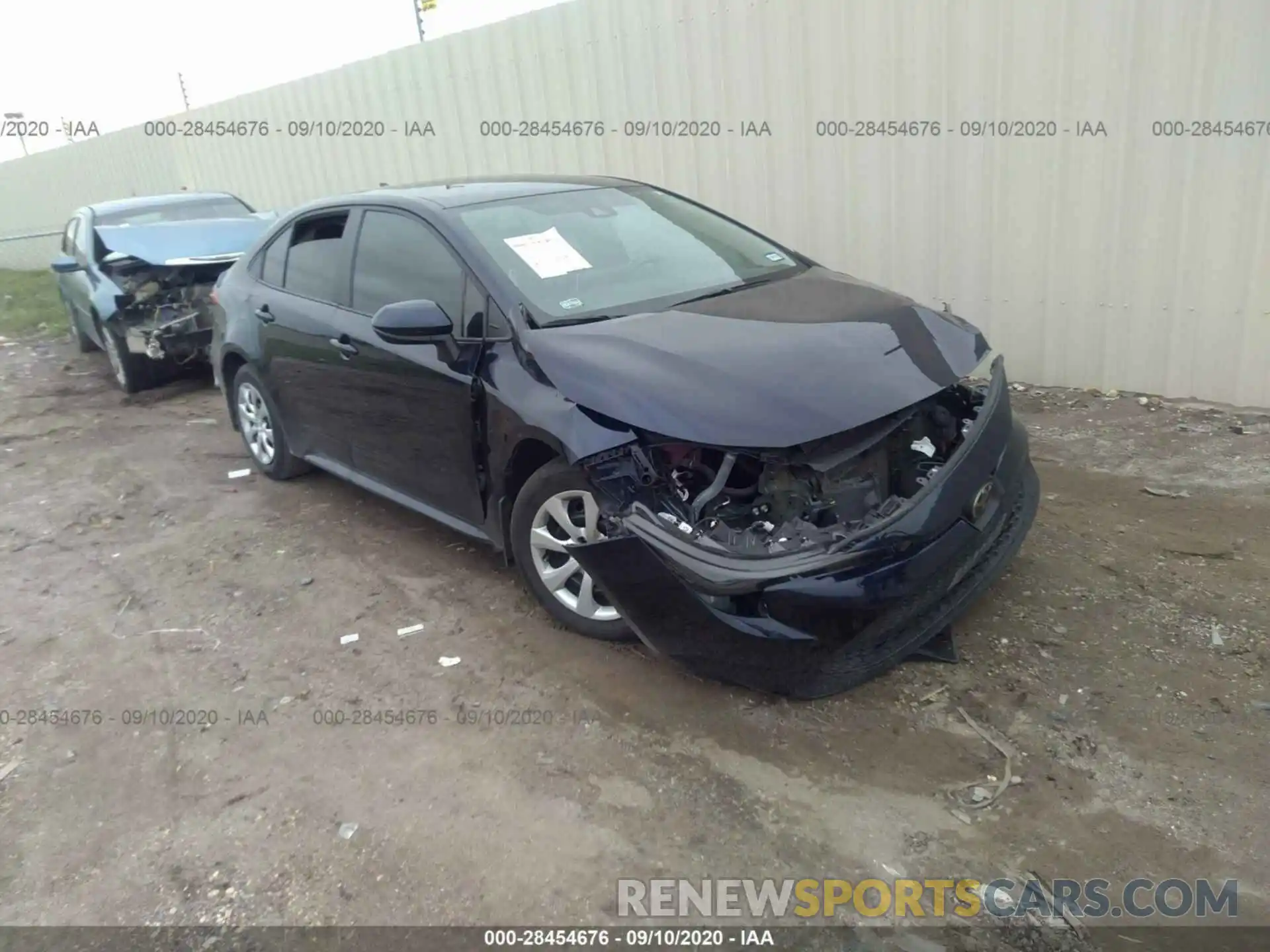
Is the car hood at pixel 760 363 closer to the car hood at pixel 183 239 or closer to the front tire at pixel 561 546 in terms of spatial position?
the front tire at pixel 561 546

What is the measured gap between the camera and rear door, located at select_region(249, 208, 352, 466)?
15.7 feet

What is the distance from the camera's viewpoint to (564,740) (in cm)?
329

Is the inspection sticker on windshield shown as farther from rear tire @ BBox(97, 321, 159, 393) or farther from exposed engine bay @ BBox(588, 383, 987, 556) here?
rear tire @ BBox(97, 321, 159, 393)

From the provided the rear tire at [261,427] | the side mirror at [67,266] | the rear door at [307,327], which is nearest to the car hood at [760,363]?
the rear door at [307,327]

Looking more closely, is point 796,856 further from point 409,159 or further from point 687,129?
point 409,159

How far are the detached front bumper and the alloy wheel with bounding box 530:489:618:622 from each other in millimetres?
281

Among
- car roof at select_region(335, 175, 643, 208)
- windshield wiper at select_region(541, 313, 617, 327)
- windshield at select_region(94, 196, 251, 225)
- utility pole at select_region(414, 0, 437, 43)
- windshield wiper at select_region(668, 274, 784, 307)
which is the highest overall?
utility pole at select_region(414, 0, 437, 43)

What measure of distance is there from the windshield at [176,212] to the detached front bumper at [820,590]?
7925 mm

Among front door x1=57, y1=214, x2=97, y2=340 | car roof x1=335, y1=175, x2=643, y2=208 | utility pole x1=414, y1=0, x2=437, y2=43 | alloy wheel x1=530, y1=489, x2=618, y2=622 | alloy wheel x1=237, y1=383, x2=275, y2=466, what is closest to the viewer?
alloy wheel x1=530, y1=489, x2=618, y2=622

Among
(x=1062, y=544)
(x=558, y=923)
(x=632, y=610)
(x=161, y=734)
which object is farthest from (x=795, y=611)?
(x=161, y=734)

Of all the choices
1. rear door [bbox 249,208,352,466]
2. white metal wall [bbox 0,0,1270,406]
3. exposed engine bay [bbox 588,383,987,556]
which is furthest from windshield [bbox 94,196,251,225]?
exposed engine bay [bbox 588,383,987,556]

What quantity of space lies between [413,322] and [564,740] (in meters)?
1.72

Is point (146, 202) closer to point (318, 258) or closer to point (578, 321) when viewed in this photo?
point (318, 258)

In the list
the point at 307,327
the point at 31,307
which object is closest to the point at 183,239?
the point at 307,327
